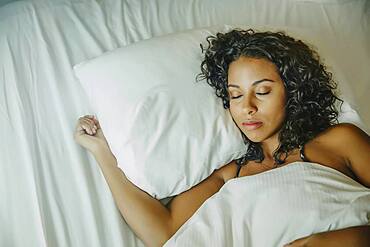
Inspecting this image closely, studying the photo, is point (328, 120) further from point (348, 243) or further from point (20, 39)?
point (20, 39)

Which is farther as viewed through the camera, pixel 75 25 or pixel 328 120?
pixel 75 25

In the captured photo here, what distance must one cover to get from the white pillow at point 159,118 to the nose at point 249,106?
0.27 feet

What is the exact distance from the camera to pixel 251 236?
3.83 ft

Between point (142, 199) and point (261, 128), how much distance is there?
1.02 ft

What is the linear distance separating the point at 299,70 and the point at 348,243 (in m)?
0.42

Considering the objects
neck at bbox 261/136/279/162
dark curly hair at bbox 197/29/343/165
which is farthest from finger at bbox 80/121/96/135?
neck at bbox 261/136/279/162

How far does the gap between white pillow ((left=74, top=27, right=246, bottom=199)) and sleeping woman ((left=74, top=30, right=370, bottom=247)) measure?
0.03m

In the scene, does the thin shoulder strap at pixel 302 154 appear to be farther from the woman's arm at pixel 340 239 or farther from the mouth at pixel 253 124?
the woman's arm at pixel 340 239

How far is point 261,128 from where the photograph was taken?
1311mm

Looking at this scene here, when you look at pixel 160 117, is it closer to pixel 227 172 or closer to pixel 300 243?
pixel 227 172

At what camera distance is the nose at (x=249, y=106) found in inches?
50.3

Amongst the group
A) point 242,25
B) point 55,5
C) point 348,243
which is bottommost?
point 348,243

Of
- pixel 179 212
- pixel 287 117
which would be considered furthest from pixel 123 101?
pixel 287 117

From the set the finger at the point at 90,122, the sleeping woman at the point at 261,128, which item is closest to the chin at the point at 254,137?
the sleeping woman at the point at 261,128
